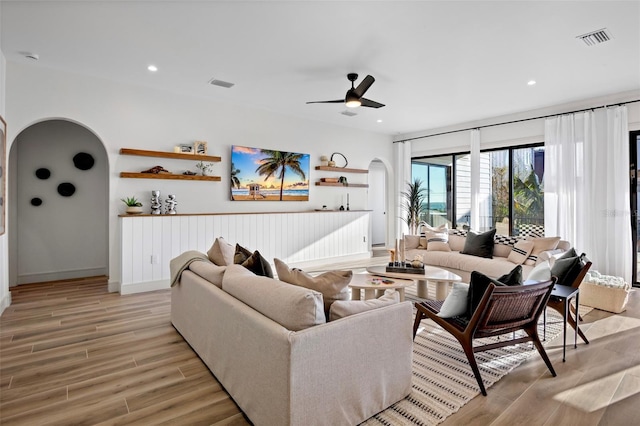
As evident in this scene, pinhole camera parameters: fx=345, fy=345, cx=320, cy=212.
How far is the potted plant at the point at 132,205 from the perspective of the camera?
477cm

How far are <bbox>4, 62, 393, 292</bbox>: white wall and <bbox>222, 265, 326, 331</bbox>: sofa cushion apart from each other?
353cm

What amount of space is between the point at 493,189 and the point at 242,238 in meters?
4.98

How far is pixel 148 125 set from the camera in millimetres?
5086

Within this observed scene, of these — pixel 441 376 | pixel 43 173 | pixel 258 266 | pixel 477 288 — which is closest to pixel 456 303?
pixel 477 288

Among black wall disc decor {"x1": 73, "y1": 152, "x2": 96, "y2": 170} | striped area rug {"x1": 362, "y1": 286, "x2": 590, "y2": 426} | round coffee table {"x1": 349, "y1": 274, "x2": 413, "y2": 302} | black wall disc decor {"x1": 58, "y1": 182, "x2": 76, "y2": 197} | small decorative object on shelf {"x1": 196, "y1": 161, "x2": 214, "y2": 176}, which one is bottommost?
striped area rug {"x1": 362, "y1": 286, "x2": 590, "y2": 426}

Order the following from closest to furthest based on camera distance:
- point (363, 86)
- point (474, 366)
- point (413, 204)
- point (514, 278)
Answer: point (474, 366)
point (514, 278)
point (363, 86)
point (413, 204)

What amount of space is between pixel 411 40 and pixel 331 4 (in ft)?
3.47

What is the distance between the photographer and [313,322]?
1.81 meters

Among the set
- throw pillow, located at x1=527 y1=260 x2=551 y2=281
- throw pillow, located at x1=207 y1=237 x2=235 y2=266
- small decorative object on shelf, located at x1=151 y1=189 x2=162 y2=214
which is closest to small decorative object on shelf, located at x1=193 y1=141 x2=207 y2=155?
small decorative object on shelf, located at x1=151 y1=189 x2=162 y2=214

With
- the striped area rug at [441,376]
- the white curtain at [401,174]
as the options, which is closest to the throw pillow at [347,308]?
the striped area rug at [441,376]

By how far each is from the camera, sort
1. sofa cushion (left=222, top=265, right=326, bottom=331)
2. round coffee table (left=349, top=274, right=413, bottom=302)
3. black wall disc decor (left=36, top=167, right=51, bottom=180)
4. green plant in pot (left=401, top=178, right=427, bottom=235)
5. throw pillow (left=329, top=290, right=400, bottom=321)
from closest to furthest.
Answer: sofa cushion (left=222, top=265, right=326, bottom=331), throw pillow (left=329, top=290, right=400, bottom=321), round coffee table (left=349, top=274, right=413, bottom=302), black wall disc decor (left=36, top=167, right=51, bottom=180), green plant in pot (left=401, top=178, right=427, bottom=235)

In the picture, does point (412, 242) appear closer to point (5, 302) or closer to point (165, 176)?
point (165, 176)

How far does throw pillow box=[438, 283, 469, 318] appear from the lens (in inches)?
100

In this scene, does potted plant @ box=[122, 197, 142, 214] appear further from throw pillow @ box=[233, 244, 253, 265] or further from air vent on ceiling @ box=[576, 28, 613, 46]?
air vent on ceiling @ box=[576, 28, 613, 46]
